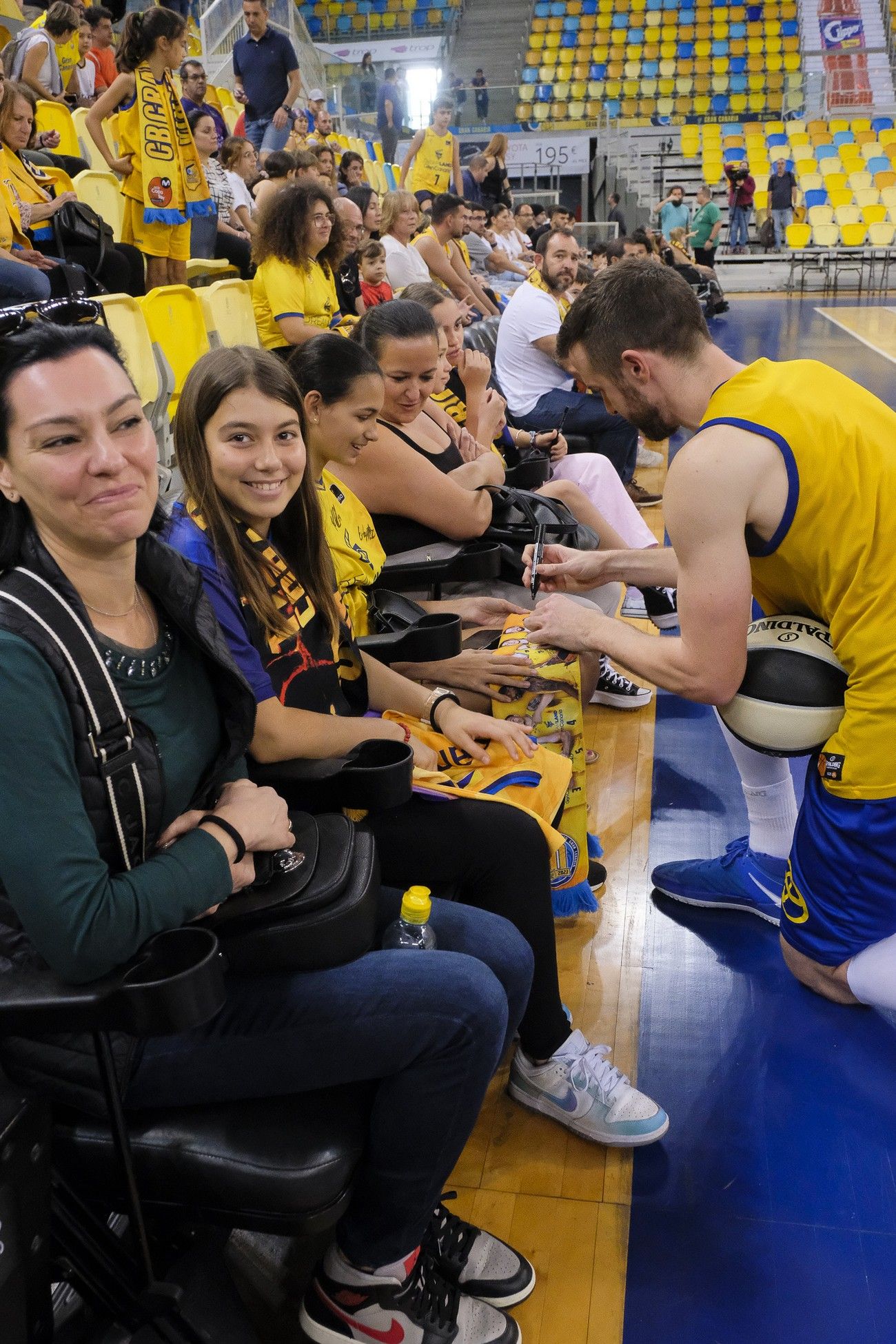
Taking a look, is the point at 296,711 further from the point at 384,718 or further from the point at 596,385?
the point at 596,385

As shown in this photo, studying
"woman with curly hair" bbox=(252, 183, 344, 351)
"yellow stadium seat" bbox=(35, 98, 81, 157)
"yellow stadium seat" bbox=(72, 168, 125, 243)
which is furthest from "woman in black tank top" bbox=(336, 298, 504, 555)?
"yellow stadium seat" bbox=(35, 98, 81, 157)

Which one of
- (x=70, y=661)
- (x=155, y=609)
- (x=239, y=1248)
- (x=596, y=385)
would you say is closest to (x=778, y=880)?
(x=596, y=385)

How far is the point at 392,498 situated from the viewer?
8.13ft

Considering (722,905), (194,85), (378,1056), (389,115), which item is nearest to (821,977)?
(722,905)

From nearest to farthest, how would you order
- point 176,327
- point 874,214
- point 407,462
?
1. point 407,462
2. point 176,327
3. point 874,214

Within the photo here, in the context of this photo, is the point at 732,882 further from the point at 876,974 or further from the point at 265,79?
the point at 265,79

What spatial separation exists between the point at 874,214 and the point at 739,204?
1.92 metres

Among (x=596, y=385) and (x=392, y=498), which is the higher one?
(x=596, y=385)

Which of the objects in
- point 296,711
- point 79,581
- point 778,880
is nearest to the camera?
point 79,581

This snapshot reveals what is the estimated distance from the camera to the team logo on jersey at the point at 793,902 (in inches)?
76.7

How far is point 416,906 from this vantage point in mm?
1364

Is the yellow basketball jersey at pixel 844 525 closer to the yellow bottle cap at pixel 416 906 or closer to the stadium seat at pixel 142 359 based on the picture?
the yellow bottle cap at pixel 416 906

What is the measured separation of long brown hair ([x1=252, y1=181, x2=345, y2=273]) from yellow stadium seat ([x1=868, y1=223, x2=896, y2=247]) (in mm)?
13174

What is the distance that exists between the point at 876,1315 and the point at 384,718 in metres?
1.14
